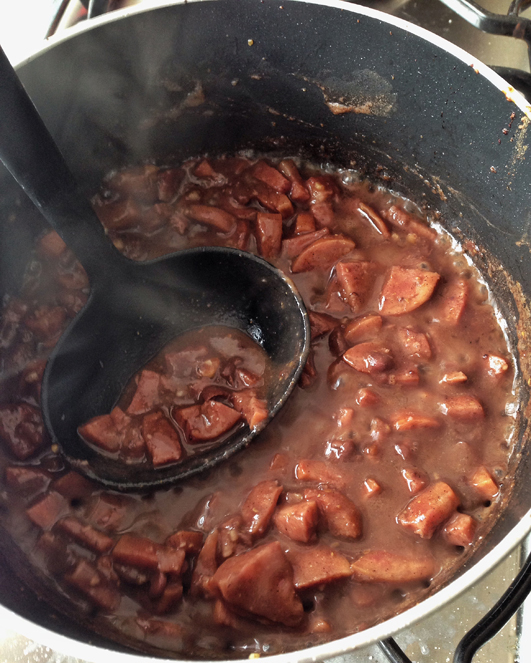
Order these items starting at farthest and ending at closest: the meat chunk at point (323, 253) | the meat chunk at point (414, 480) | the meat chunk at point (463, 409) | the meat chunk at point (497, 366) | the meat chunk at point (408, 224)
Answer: the meat chunk at point (408, 224) → the meat chunk at point (323, 253) → the meat chunk at point (497, 366) → the meat chunk at point (463, 409) → the meat chunk at point (414, 480)

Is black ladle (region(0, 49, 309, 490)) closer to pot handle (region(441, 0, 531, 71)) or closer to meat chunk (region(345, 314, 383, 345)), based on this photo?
meat chunk (region(345, 314, 383, 345))

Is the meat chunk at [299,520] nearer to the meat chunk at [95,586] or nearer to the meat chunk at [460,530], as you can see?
the meat chunk at [460,530]

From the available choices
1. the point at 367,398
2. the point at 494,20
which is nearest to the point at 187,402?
the point at 367,398

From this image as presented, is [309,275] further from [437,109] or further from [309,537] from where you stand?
[309,537]

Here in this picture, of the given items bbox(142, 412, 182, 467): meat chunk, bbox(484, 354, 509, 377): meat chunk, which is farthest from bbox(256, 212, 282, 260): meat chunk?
bbox(484, 354, 509, 377): meat chunk

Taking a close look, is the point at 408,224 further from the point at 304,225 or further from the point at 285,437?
the point at 285,437

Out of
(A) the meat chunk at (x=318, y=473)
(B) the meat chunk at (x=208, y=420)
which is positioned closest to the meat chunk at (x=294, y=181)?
(B) the meat chunk at (x=208, y=420)

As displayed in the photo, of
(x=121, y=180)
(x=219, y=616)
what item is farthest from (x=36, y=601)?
(x=121, y=180)
